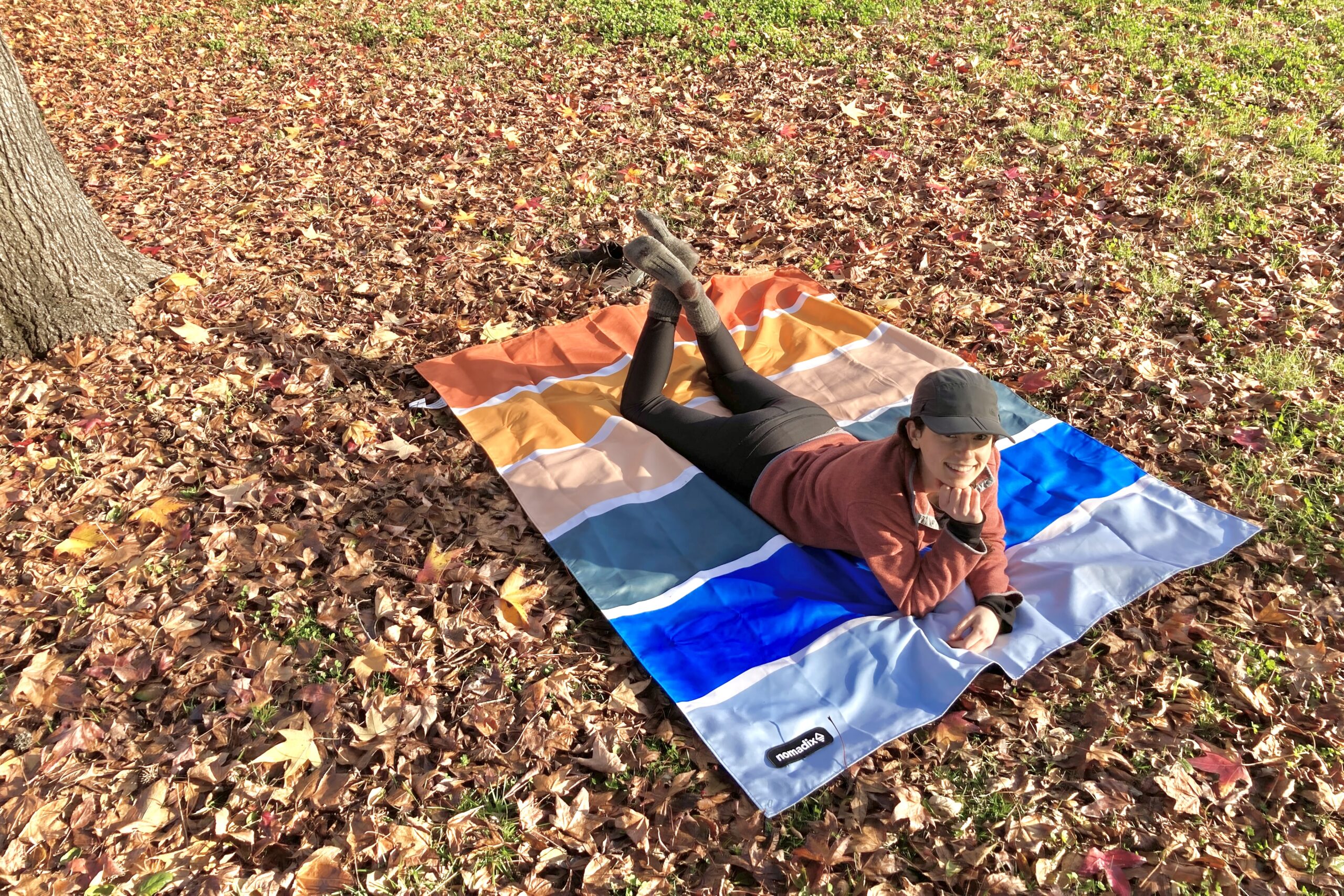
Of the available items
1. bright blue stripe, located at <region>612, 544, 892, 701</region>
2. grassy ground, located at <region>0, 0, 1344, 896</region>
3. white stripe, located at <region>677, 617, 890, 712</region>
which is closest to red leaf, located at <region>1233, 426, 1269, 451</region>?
grassy ground, located at <region>0, 0, 1344, 896</region>

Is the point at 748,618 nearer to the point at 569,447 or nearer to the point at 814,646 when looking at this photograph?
the point at 814,646

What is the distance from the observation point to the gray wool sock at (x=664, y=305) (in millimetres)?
4898

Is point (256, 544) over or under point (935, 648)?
under

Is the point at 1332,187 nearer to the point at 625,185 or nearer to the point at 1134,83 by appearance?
the point at 1134,83

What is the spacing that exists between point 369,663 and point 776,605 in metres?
1.86

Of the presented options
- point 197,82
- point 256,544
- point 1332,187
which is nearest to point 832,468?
point 256,544

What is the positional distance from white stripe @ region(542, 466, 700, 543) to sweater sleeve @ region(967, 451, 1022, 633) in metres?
1.59

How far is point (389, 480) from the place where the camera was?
16.2ft

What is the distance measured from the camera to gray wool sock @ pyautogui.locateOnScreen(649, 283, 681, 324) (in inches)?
193

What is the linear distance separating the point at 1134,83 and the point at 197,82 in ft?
33.3

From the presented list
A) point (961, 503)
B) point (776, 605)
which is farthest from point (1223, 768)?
point (776, 605)

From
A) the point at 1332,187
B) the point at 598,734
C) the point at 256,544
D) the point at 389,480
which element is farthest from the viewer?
the point at 1332,187

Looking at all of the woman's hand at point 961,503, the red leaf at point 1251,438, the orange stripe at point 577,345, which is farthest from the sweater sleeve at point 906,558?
the orange stripe at point 577,345

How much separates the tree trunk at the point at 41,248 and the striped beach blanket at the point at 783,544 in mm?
2290
